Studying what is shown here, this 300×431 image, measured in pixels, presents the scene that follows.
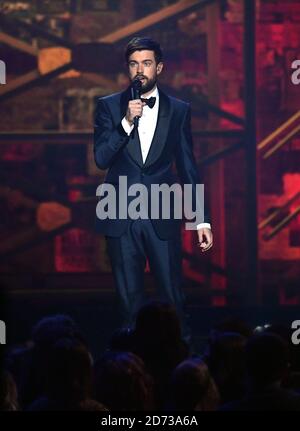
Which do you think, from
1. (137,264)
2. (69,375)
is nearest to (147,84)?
(137,264)

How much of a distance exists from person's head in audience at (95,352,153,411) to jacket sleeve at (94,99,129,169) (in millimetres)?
1889

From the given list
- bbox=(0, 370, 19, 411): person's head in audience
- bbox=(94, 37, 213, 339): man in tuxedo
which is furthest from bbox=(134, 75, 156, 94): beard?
bbox=(0, 370, 19, 411): person's head in audience

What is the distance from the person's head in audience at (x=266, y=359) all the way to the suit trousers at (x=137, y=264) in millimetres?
1817

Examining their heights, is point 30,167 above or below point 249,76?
below

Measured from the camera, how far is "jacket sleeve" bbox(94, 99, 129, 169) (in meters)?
4.87

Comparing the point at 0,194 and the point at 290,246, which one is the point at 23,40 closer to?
the point at 0,194

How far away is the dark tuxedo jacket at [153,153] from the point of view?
4988 millimetres

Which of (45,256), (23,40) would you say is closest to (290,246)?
(45,256)

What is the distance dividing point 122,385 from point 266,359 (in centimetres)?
45

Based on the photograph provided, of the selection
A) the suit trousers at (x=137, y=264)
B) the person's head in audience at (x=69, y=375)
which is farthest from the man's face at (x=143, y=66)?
the person's head in audience at (x=69, y=375)

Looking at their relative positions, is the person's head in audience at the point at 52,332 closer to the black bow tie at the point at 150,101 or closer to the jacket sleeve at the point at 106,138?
the jacket sleeve at the point at 106,138
